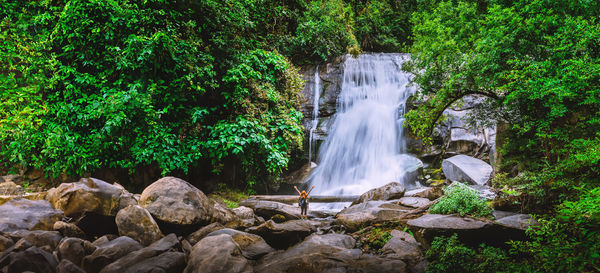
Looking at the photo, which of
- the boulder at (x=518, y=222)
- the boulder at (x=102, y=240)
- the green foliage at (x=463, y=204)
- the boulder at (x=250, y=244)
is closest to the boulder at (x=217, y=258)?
the boulder at (x=250, y=244)

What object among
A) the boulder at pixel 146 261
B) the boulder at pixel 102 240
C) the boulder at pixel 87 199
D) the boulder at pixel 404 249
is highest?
the boulder at pixel 87 199

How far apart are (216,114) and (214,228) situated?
441 centimetres

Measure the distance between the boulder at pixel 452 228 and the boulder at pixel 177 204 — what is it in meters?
4.52

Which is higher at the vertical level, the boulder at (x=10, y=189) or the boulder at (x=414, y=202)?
the boulder at (x=10, y=189)

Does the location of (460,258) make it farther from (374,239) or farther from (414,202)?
(414,202)

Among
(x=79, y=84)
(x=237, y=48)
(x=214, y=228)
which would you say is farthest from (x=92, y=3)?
(x=214, y=228)

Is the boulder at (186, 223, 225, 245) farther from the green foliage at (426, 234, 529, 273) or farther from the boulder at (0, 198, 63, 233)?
the green foliage at (426, 234, 529, 273)

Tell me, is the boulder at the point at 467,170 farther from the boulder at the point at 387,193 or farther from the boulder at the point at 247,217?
the boulder at the point at 247,217

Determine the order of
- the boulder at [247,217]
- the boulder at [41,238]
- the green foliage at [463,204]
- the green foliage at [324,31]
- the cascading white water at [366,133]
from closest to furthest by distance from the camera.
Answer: the boulder at [41,238]
the green foliage at [463,204]
the boulder at [247,217]
the cascading white water at [366,133]
the green foliage at [324,31]

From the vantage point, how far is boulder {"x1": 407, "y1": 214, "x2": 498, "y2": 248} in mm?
4969

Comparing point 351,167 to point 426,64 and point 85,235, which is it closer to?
point 426,64

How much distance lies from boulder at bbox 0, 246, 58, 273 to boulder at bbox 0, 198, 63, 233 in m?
1.47

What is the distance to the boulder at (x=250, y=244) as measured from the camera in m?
5.32

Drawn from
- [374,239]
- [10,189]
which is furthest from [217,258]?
[10,189]
